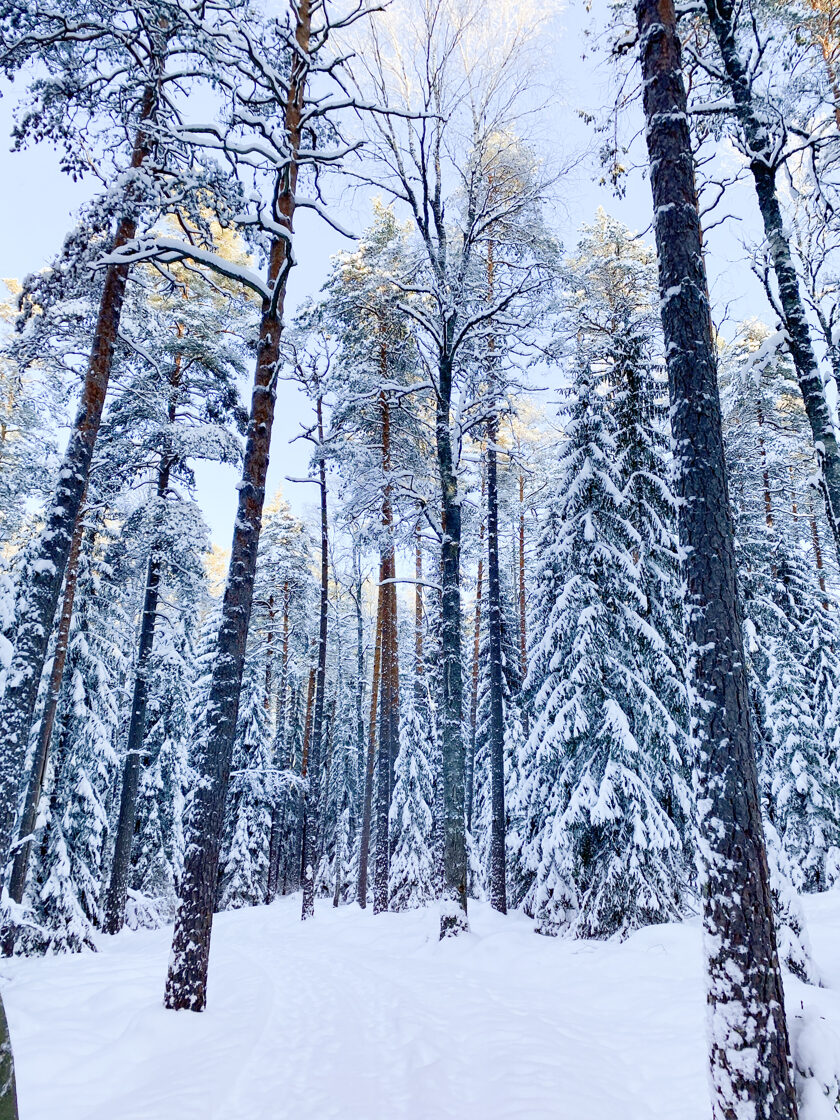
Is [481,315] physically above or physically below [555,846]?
above

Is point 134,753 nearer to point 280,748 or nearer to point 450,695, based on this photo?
point 450,695

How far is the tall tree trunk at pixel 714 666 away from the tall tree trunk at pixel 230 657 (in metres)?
4.32

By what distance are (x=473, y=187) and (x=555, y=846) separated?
41.1 feet

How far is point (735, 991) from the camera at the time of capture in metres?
3.30

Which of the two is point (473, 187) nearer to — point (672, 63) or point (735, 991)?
point (672, 63)

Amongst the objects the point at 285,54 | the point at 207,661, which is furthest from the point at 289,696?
the point at 285,54

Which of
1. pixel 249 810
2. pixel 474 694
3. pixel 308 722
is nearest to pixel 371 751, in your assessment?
pixel 308 722

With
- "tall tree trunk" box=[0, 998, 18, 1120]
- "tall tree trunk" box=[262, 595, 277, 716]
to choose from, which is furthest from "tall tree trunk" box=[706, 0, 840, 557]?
"tall tree trunk" box=[262, 595, 277, 716]

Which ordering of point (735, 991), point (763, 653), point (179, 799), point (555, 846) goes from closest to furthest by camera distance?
point (735, 991)
point (555, 846)
point (763, 653)
point (179, 799)

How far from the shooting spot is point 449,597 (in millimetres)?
11477

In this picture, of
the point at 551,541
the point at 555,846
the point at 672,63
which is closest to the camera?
the point at 672,63

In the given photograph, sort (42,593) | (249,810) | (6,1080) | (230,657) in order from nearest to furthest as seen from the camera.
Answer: (6,1080) < (230,657) < (42,593) < (249,810)

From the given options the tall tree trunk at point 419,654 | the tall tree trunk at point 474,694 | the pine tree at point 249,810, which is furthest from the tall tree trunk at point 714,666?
the pine tree at point 249,810

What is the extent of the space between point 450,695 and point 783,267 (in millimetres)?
8447
